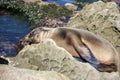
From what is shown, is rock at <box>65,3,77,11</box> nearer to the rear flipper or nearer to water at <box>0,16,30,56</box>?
water at <box>0,16,30,56</box>

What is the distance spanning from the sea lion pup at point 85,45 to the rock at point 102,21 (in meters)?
0.78

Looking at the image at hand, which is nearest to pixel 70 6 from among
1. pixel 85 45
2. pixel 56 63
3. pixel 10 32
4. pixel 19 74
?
pixel 10 32

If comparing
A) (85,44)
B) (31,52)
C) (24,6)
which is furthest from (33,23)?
(31,52)

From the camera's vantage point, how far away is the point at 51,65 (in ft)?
20.6

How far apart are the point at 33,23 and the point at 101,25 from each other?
27.7ft

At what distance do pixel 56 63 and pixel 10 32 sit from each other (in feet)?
30.0

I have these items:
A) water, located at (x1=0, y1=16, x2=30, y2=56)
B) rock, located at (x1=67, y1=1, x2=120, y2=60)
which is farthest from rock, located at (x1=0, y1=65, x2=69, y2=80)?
water, located at (x1=0, y1=16, x2=30, y2=56)

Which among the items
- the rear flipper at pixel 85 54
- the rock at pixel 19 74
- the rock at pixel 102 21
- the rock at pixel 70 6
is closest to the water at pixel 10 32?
the rock at pixel 102 21

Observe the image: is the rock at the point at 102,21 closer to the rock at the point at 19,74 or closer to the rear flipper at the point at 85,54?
the rear flipper at the point at 85,54

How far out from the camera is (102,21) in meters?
9.47

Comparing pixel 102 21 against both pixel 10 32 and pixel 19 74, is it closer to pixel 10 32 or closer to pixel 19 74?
pixel 19 74

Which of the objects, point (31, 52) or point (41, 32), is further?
point (41, 32)

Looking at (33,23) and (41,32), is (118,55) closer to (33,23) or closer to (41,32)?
(41,32)

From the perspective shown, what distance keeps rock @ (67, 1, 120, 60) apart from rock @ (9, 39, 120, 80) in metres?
2.41
